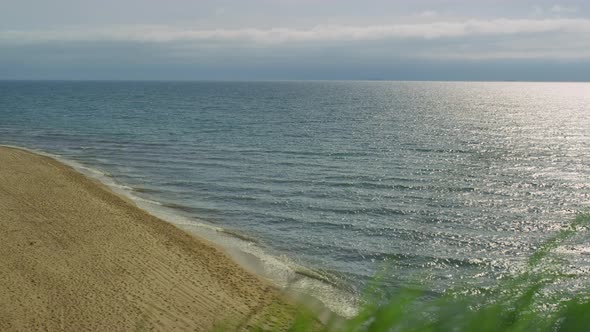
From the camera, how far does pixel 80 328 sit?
15195 mm

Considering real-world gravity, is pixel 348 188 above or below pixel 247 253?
above

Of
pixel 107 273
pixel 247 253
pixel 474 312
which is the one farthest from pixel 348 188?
pixel 474 312

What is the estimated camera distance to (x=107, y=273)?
18.7 metres

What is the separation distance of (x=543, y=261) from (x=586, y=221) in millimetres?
217

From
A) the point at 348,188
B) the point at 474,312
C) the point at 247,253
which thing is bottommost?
the point at 247,253

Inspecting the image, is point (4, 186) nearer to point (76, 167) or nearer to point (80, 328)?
point (76, 167)

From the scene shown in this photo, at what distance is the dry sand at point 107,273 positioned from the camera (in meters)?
15.8

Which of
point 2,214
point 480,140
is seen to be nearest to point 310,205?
point 2,214

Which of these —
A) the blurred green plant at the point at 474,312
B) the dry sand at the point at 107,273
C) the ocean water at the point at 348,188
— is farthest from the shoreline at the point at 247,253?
the blurred green plant at the point at 474,312

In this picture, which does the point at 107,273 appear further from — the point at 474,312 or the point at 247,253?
the point at 474,312

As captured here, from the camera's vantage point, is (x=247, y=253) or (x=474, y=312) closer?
(x=474, y=312)

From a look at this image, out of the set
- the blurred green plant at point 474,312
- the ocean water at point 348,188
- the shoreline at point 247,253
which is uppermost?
the blurred green plant at point 474,312

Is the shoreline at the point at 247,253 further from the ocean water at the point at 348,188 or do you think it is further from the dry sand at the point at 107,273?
the dry sand at the point at 107,273

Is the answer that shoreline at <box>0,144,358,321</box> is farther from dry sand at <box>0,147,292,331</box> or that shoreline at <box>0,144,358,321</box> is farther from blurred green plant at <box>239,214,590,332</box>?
blurred green plant at <box>239,214,590,332</box>
